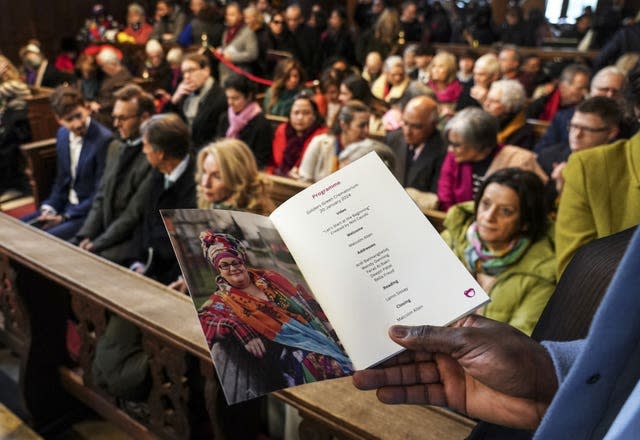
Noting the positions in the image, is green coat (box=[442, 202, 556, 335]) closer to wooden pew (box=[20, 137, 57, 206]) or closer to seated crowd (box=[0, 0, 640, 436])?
seated crowd (box=[0, 0, 640, 436])

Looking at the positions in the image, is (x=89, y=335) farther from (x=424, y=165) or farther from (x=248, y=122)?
(x=248, y=122)

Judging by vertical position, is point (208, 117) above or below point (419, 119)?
below

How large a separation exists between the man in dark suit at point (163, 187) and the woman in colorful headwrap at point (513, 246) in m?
1.51

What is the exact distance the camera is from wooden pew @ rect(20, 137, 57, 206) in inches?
159

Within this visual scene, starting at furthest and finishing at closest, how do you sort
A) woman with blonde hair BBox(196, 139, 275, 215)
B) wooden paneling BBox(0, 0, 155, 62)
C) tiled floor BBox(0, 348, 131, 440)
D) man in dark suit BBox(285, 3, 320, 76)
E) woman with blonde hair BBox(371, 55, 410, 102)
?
wooden paneling BBox(0, 0, 155, 62), man in dark suit BBox(285, 3, 320, 76), woman with blonde hair BBox(371, 55, 410, 102), woman with blonde hair BBox(196, 139, 275, 215), tiled floor BBox(0, 348, 131, 440)

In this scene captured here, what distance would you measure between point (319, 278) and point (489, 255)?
4.36ft

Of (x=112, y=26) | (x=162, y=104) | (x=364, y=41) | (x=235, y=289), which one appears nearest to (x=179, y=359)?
(x=235, y=289)

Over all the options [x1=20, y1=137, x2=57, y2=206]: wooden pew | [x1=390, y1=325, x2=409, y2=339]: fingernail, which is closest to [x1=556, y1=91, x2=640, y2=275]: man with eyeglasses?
[x1=390, y1=325, x2=409, y2=339]: fingernail

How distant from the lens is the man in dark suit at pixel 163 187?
9.75 ft

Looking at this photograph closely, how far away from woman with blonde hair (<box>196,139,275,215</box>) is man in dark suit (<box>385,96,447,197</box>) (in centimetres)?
109

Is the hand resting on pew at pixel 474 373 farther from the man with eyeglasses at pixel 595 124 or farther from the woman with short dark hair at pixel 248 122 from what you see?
the woman with short dark hair at pixel 248 122

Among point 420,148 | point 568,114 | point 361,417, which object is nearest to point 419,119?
point 420,148

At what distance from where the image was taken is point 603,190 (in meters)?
1.79

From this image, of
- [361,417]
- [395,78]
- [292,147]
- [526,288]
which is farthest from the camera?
[395,78]
